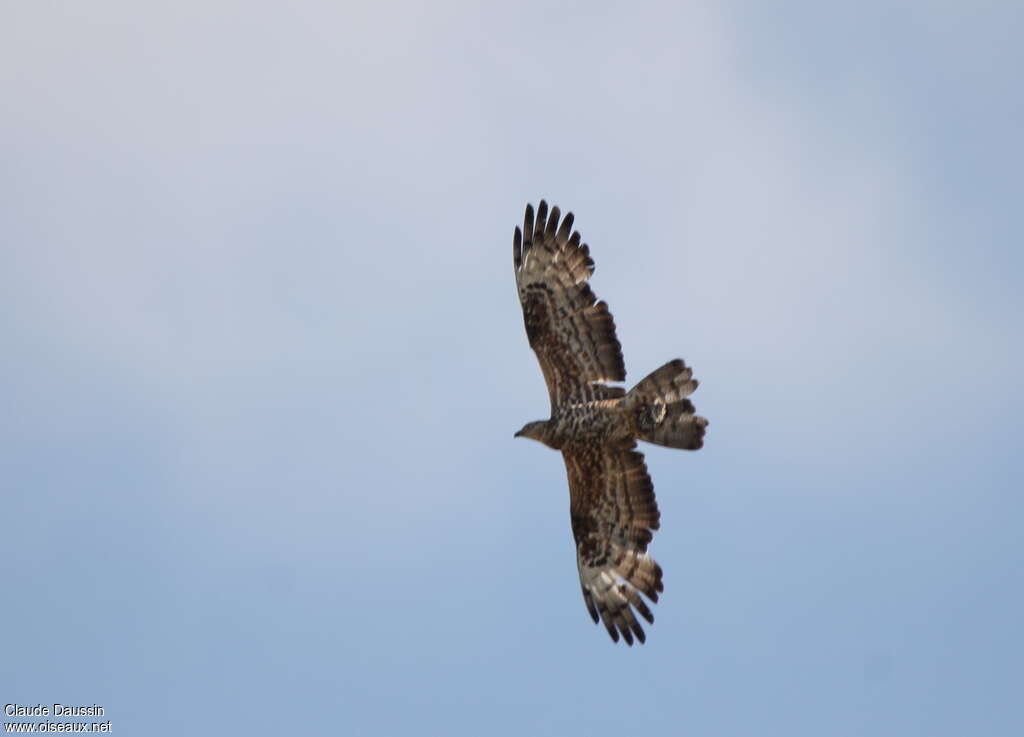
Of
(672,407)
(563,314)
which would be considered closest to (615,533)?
(672,407)

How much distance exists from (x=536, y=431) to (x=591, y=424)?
2.37ft

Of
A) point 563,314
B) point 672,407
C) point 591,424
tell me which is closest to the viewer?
point 672,407

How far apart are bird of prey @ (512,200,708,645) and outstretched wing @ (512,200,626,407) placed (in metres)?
0.01

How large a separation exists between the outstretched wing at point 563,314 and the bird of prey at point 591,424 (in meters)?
0.01

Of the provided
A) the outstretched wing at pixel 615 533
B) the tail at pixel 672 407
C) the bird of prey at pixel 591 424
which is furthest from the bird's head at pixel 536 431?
the tail at pixel 672 407

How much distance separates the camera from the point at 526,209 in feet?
58.2

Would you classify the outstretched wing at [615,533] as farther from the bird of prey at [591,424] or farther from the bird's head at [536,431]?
the bird's head at [536,431]

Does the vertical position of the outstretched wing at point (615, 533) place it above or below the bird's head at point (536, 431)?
below

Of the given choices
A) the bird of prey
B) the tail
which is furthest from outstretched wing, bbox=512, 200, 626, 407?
the tail

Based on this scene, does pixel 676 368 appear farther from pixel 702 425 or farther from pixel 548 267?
pixel 548 267

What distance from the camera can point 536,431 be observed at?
1686cm

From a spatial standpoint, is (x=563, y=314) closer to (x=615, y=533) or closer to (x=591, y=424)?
(x=591, y=424)

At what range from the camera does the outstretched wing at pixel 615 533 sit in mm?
17141

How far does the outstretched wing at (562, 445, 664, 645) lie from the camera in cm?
1714
